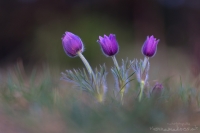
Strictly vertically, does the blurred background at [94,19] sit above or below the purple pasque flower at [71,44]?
above

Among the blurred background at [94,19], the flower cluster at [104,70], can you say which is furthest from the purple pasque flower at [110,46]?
the blurred background at [94,19]

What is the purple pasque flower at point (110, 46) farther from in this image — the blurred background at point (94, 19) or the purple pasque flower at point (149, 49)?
the blurred background at point (94, 19)

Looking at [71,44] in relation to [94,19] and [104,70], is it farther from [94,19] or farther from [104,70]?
[94,19]

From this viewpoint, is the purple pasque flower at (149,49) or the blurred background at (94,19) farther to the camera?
the blurred background at (94,19)

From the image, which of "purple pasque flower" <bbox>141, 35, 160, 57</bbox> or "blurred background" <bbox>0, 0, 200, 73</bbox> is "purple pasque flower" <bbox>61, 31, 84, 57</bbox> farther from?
"blurred background" <bbox>0, 0, 200, 73</bbox>

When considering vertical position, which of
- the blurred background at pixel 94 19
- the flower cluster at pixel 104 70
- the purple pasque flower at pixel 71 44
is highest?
the blurred background at pixel 94 19

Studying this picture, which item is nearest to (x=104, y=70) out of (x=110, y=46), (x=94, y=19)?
(x=110, y=46)

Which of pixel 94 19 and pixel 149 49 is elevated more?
pixel 94 19

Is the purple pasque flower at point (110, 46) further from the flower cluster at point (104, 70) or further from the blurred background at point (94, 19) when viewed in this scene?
the blurred background at point (94, 19)

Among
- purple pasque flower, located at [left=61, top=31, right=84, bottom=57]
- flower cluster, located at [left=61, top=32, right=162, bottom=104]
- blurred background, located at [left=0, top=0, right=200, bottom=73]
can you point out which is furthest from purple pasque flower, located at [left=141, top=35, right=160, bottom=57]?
blurred background, located at [left=0, top=0, right=200, bottom=73]
